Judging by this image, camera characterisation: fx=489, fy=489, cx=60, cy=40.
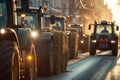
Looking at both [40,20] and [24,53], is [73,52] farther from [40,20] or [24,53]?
[24,53]

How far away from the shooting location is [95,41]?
35.8 meters

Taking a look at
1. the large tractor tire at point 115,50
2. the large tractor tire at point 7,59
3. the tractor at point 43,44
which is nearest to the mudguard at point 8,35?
the large tractor tire at point 7,59

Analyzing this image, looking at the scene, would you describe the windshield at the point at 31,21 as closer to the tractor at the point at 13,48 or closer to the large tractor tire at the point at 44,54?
the large tractor tire at the point at 44,54

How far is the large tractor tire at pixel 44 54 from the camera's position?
1577 centimetres

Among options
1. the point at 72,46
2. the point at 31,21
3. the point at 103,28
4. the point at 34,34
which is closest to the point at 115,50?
the point at 103,28

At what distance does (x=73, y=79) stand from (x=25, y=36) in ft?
14.3

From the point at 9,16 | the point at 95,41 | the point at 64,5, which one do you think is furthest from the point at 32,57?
the point at 64,5

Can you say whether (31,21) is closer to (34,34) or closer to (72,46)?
(34,34)

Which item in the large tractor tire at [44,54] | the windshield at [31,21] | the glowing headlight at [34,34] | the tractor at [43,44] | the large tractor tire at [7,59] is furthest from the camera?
the large tractor tire at [44,54]

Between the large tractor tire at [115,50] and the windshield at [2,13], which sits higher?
the windshield at [2,13]

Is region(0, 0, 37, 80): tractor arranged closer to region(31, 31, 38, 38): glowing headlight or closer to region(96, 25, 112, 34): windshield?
region(31, 31, 38, 38): glowing headlight

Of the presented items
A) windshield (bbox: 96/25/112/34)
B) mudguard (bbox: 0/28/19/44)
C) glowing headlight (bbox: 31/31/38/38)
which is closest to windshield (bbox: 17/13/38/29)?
glowing headlight (bbox: 31/31/38/38)

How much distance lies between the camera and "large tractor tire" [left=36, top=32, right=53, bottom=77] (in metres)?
15.8

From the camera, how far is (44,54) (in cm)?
1583
